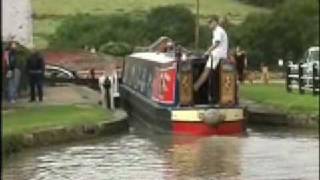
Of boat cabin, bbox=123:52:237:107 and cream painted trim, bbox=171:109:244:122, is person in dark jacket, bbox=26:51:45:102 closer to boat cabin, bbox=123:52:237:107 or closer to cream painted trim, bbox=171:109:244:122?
boat cabin, bbox=123:52:237:107

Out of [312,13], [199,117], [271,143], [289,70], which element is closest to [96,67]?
[312,13]

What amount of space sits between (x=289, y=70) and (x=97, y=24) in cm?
4079

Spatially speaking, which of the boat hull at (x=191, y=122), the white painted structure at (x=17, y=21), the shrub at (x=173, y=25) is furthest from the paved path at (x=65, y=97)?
Answer: the shrub at (x=173, y=25)

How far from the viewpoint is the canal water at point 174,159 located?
12312 mm

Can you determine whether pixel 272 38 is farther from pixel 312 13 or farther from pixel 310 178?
pixel 310 178

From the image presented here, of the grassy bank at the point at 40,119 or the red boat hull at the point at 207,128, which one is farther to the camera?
the red boat hull at the point at 207,128

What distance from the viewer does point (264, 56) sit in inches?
2296

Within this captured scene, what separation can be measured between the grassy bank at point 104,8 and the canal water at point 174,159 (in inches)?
2270

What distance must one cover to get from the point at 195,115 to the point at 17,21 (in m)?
14.7

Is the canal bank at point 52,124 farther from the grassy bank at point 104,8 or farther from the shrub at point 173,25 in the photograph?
the grassy bank at point 104,8

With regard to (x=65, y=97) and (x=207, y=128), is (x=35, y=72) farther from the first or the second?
(x=207, y=128)

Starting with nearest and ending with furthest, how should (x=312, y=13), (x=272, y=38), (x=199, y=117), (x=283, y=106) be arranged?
(x=199, y=117) < (x=283, y=106) < (x=272, y=38) < (x=312, y=13)

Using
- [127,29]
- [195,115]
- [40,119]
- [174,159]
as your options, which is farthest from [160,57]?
[127,29]

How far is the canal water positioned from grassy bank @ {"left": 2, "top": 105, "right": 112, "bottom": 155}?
0.38 m
